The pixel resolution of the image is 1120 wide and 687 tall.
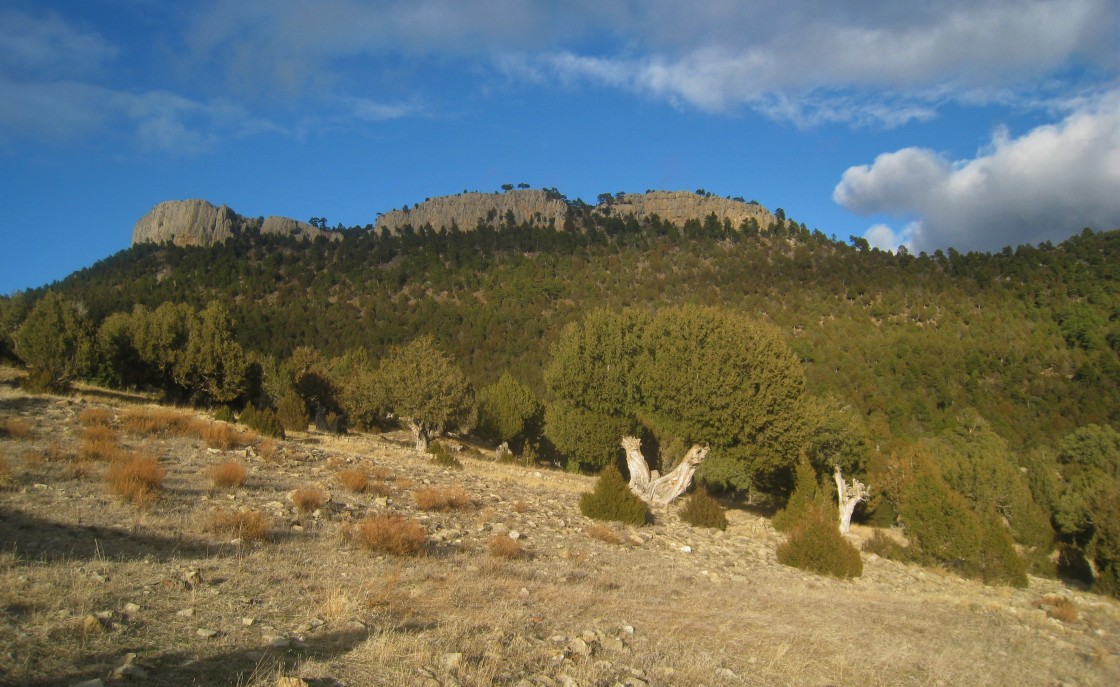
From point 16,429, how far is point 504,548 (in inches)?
447

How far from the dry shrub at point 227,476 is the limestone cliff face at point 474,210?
134 meters

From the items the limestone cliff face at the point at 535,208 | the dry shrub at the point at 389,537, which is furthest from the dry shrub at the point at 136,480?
the limestone cliff face at the point at 535,208

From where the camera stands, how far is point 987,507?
88.3ft

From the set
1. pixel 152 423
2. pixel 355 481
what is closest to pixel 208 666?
pixel 355 481

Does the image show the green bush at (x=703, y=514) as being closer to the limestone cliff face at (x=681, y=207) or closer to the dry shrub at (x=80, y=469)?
the dry shrub at (x=80, y=469)

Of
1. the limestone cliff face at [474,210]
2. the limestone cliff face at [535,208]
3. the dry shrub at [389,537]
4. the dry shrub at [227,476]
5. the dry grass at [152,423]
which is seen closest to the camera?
the dry shrub at [389,537]

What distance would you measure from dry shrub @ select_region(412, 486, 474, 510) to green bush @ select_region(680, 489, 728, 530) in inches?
311

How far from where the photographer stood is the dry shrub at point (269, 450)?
1585cm

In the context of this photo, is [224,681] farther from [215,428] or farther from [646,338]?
[646,338]

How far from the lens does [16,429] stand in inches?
Result: 531

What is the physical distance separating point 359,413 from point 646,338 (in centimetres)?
2292

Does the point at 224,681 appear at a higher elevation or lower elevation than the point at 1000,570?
higher

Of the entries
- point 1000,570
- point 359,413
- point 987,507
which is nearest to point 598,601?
point 1000,570

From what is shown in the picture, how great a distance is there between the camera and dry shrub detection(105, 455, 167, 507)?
9709 mm
